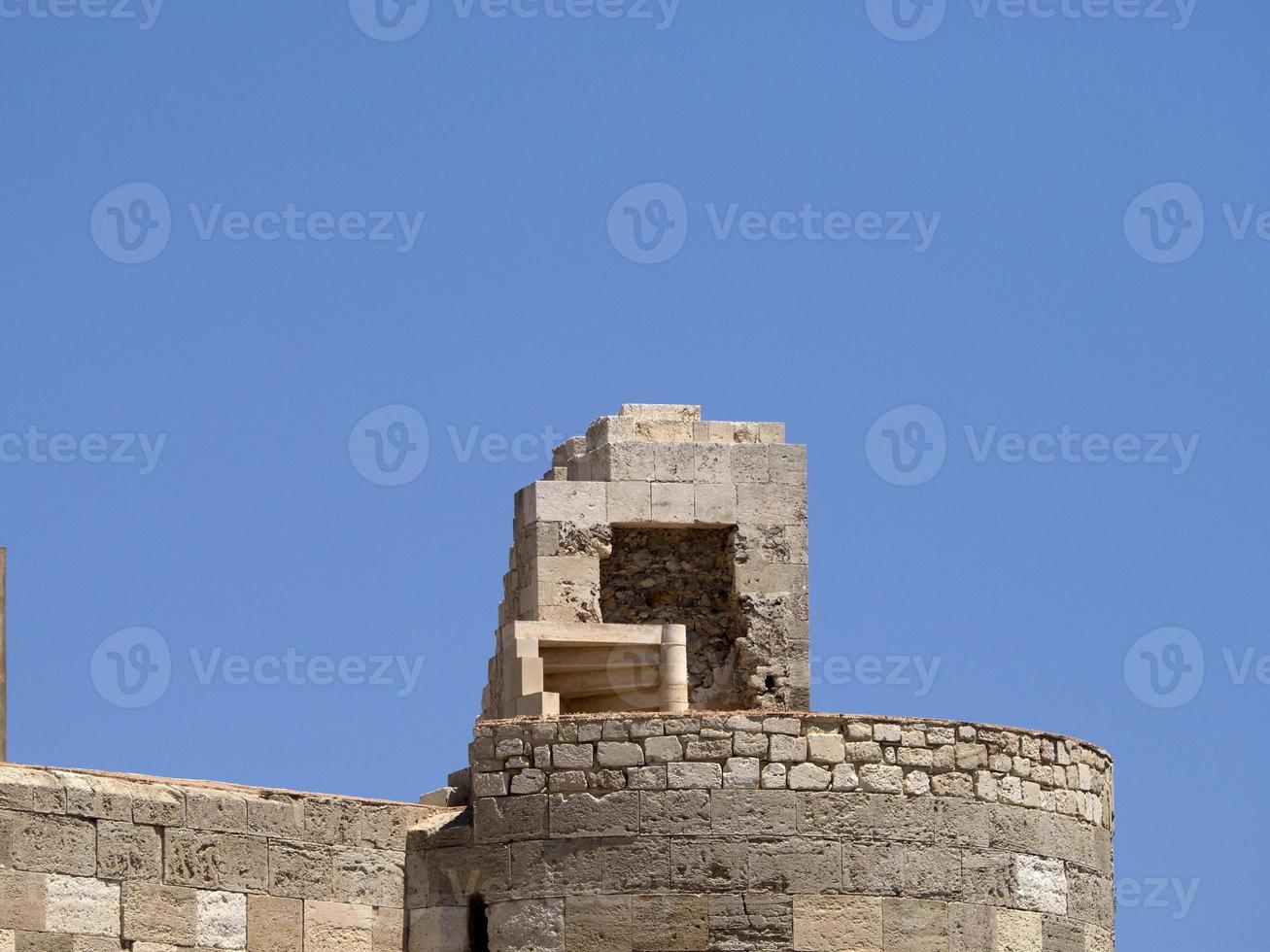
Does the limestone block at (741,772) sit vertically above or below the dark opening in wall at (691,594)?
below

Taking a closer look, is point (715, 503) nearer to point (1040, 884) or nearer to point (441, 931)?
point (1040, 884)

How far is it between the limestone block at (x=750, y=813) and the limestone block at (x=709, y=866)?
0.11m

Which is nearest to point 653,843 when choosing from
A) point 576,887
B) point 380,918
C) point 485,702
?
point 576,887

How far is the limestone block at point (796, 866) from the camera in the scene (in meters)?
20.3

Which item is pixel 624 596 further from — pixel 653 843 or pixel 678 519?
pixel 653 843

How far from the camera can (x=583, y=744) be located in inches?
810

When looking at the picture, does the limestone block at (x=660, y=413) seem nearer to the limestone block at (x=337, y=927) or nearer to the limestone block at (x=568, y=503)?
the limestone block at (x=568, y=503)

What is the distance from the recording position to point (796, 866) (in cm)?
2031

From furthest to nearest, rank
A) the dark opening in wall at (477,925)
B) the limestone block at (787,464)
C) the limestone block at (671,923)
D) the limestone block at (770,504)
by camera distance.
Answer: the limestone block at (787,464), the limestone block at (770,504), the dark opening in wall at (477,925), the limestone block at (671,923)

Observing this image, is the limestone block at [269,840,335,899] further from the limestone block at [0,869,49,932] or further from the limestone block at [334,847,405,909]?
the limestone block at [0,869,49,932]

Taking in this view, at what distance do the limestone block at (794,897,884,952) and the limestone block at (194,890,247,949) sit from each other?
3.68 m

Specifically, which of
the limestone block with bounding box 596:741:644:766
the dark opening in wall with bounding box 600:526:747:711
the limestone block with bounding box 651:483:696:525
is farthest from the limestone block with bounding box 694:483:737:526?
the limestone block with bounding box 596:741:644:766

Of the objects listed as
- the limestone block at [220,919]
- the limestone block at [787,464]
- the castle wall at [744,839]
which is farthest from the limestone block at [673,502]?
the limestone block at [220,919]

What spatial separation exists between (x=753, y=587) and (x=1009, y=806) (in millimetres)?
7187
